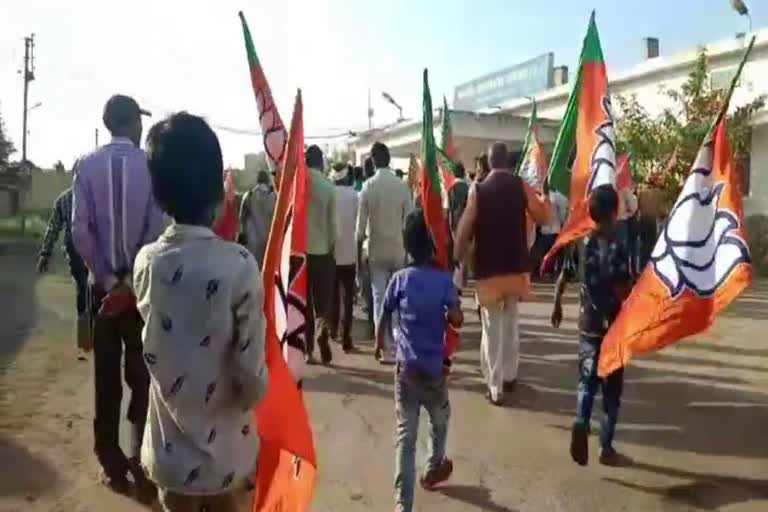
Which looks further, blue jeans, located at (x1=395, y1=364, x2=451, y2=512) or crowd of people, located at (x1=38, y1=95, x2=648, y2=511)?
blue jeans, located at (x1=395, y1=364, x2=451, y2=512)

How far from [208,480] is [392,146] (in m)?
28.8

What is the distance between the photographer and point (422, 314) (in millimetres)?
4926

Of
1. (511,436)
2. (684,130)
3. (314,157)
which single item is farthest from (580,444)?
(684,130)

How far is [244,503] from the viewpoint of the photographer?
2.78 meters

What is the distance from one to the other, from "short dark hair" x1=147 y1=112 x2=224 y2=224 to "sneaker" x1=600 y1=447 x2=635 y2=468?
3784 millimetres

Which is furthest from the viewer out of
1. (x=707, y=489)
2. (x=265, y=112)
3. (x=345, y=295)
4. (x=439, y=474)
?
(x=345, y=295)

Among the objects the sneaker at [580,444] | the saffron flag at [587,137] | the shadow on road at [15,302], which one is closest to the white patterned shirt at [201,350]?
the sneaker at [580,444]

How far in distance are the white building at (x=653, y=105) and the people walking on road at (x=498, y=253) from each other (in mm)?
12943

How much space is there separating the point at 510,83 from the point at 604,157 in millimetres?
28312

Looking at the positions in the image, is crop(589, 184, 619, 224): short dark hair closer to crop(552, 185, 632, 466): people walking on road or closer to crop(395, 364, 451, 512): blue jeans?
crop(552, 185, 632, 466): people walking on road

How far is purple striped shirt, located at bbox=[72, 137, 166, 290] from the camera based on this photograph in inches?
184

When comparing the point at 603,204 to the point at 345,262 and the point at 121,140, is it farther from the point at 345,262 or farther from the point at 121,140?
the point at 345,262

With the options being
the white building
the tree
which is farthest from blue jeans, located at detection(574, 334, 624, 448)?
the tree

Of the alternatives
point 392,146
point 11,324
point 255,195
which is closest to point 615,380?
point 255,195
